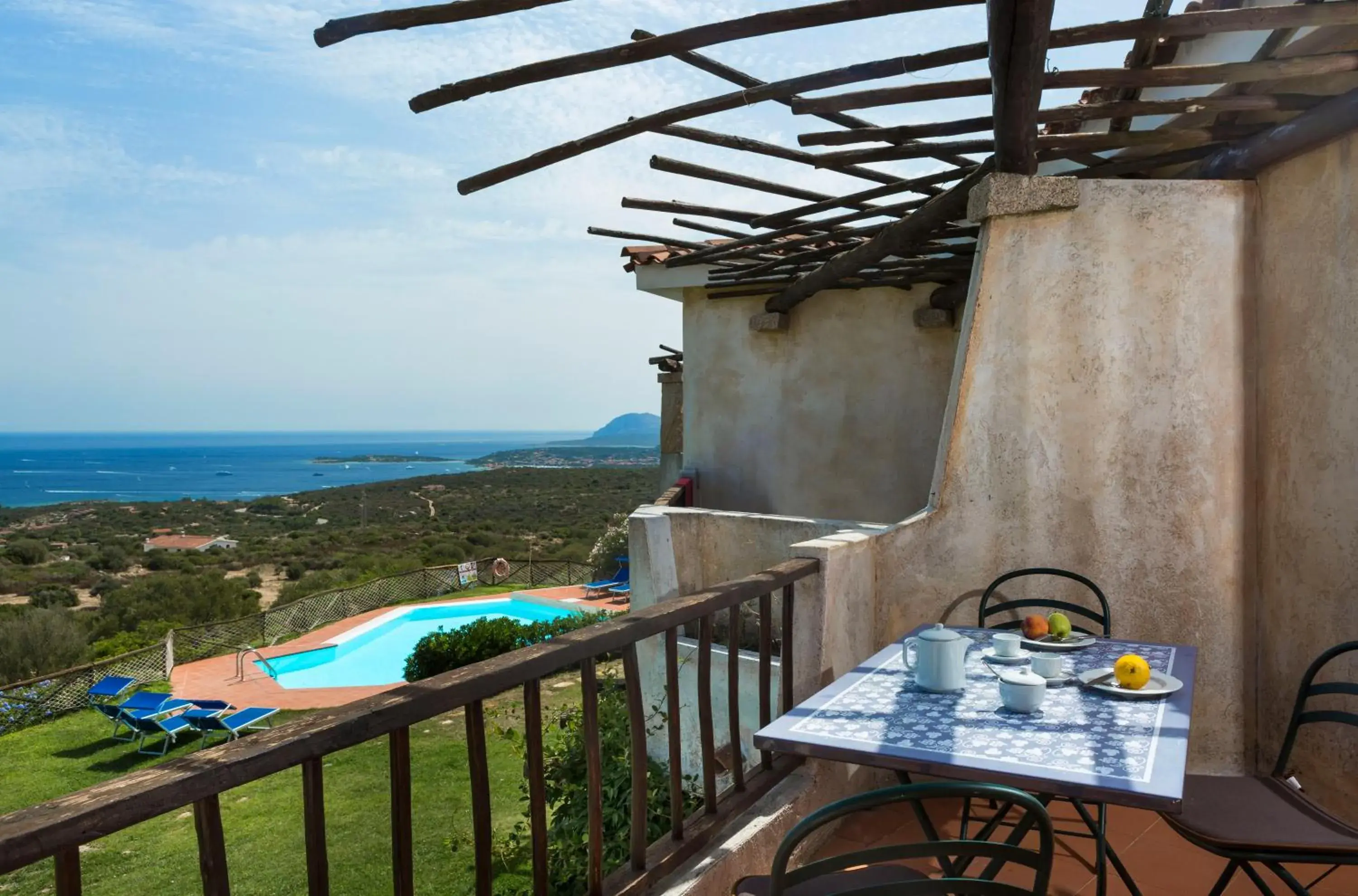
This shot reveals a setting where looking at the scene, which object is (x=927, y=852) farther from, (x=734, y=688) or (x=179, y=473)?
(x=179, y=473)

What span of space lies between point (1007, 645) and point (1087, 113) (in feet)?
7.34

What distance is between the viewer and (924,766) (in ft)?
5.82

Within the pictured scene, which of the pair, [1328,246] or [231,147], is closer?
[1328,246]

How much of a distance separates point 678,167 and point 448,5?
254cm

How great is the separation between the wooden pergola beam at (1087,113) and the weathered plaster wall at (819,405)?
3.95m

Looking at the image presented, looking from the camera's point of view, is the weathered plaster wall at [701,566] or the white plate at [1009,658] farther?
the weathered plaster wall at [701,566]

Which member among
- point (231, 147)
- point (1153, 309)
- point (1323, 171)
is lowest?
point (1153, 309)

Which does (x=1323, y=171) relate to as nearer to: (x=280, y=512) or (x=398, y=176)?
(x=398, y=176)

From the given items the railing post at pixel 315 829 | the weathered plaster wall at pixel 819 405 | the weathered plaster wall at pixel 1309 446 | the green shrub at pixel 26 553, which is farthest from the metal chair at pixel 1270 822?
the green shrub at pixel 26 553

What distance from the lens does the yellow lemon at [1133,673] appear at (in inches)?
85.9

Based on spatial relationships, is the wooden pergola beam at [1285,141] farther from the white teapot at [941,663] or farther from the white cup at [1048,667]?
the white teapot at [941,663]

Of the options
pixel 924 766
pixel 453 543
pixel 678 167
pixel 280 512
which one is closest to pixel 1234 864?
pixel 924 766

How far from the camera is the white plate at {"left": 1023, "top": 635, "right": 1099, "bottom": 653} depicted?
2633 mm

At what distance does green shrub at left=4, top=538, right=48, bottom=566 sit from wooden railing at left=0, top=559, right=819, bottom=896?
1716 inches
